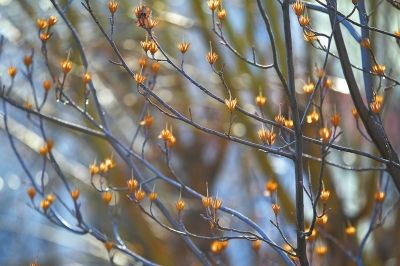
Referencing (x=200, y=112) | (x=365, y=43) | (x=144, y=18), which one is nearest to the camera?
(x=144, y=18)

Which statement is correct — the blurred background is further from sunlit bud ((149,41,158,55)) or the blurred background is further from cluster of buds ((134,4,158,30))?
cluster of buds ((134,4,158,30))

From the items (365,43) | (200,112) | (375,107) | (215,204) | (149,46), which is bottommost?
(215,204)

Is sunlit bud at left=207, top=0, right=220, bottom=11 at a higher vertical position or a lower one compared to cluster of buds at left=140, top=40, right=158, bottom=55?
higher

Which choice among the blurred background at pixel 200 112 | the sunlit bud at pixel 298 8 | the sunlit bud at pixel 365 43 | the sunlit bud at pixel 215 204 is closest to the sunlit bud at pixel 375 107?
the sunlit bud at pixel 365 43

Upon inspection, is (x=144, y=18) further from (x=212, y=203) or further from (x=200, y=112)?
(x=200, y=112)

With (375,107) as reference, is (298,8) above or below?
above

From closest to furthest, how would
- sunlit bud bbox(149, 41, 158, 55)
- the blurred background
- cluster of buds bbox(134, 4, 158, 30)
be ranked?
cluster of buds bbox(134, 4, 158, 30) → sunlit bud bbox(149, 41, 158, 55) → the blurred background

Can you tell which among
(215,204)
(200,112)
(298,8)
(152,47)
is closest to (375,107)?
(298,8)

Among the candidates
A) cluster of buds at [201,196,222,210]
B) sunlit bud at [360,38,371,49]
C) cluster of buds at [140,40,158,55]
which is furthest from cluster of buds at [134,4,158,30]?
sunlit bud at [360,38,371,49]
